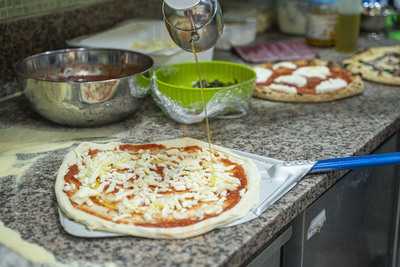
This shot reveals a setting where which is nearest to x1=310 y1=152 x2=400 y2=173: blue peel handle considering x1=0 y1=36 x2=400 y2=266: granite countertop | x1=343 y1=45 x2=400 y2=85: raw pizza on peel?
x1=0 y1=36 x2=400 y2=266: granite countertop

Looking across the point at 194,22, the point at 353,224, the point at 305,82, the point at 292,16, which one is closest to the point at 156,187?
the point at 194,22

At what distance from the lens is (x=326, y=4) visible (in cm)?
189

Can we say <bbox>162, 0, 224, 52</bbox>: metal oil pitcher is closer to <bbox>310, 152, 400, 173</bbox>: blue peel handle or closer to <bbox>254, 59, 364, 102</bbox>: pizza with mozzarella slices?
<bbox>310, 152, 400, 173</bbox>: blue peel handle

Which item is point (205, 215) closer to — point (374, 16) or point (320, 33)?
point (320, 33)

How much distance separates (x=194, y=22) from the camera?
3.39 feet

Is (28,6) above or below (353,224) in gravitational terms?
above

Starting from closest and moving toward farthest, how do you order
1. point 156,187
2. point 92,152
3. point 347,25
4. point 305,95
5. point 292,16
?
point 156,187
point 92,152
point 305,95
point 347,25
point 292,16

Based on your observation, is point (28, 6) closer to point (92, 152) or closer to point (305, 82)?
point (92, 152)

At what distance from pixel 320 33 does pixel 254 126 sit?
74 centimetres

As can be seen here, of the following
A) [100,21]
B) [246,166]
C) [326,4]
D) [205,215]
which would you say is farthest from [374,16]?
[205,215]

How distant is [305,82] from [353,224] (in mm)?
418

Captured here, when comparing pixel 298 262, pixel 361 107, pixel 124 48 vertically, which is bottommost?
pixel 298 262

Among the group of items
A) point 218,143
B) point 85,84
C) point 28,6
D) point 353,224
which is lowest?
point 353,224

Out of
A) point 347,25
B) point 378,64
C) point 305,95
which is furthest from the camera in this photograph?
point 347,25
